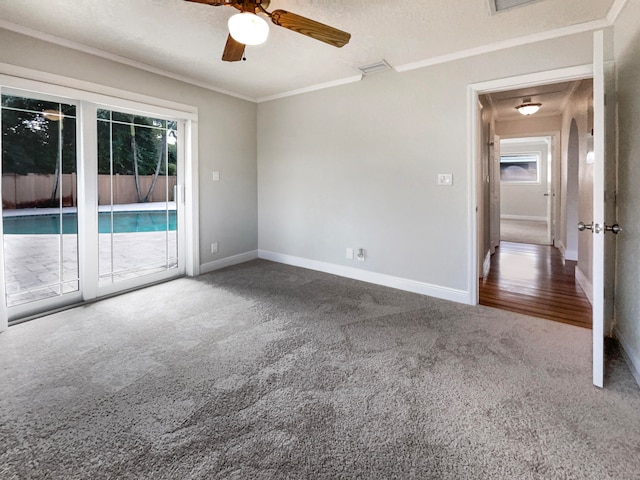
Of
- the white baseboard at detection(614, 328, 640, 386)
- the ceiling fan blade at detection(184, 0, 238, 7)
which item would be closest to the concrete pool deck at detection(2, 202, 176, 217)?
the ceiling fan blade at detection(184, 0, 238, 7)

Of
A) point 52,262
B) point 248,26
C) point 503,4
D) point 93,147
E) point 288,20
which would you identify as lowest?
point 52,262

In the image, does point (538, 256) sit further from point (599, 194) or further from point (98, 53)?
point (98, 53)

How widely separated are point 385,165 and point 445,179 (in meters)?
0.70

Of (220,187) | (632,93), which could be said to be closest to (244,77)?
(220,187)

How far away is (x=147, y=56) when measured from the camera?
3.32 m

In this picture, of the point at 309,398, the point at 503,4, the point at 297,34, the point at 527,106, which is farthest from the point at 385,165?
the point at 527,106

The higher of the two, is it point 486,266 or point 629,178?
point 629,178

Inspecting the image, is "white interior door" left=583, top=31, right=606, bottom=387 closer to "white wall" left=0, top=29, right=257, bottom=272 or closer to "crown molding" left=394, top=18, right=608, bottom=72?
"crown molding" left=394, top=18, right=608, bottom=72

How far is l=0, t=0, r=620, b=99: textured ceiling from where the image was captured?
2402 millimetres

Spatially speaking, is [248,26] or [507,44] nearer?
[248,26]

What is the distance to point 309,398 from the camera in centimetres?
187

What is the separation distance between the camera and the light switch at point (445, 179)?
3.36 m

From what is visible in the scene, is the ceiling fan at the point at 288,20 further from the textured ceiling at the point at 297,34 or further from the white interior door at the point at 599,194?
the white interior door at the point at 599,194

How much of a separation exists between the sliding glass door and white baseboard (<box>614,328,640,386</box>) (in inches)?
172
